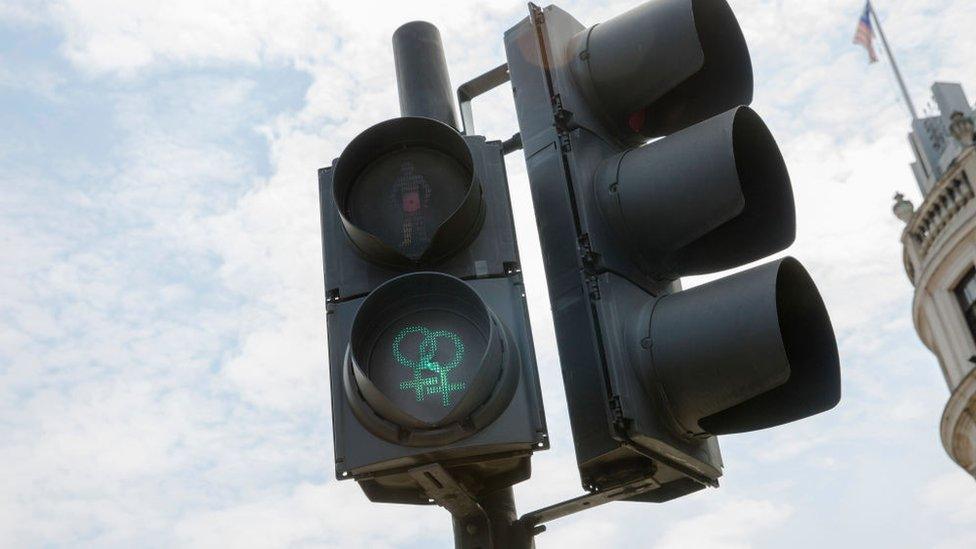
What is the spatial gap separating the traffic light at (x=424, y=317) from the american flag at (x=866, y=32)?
26.8m

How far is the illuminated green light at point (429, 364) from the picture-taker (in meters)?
3.12

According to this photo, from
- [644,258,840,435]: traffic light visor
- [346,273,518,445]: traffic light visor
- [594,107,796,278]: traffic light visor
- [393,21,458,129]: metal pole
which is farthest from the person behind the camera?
[393,21,458,129]: metal pole

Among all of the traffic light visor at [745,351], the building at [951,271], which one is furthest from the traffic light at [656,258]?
the building at [951,271]

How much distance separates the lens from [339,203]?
3.62 meters

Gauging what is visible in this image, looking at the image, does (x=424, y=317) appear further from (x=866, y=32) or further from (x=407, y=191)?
(x=866, y=32)

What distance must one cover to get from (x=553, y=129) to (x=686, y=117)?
0.81 m

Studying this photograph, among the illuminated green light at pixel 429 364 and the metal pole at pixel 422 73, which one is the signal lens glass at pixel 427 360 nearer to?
the illuminated green light at pixel 429 364

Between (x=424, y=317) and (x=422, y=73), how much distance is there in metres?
1.33

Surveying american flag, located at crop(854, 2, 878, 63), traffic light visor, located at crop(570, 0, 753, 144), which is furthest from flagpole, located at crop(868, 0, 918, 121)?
traffic light visor, located at crop(570, 0, 753, 144)

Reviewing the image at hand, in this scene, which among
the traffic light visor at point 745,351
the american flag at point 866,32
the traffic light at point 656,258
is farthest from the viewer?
the american flag at point 866,32

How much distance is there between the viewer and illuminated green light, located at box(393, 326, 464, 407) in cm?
312

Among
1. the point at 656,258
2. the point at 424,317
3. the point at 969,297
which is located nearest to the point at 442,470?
the point at 424,317

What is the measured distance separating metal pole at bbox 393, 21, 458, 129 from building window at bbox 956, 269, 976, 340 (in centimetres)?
1966

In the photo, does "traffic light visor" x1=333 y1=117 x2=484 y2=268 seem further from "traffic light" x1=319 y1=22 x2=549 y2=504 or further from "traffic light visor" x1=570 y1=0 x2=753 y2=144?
"traffic light visor" x1=570 y1=0 x2=753 y2=144
